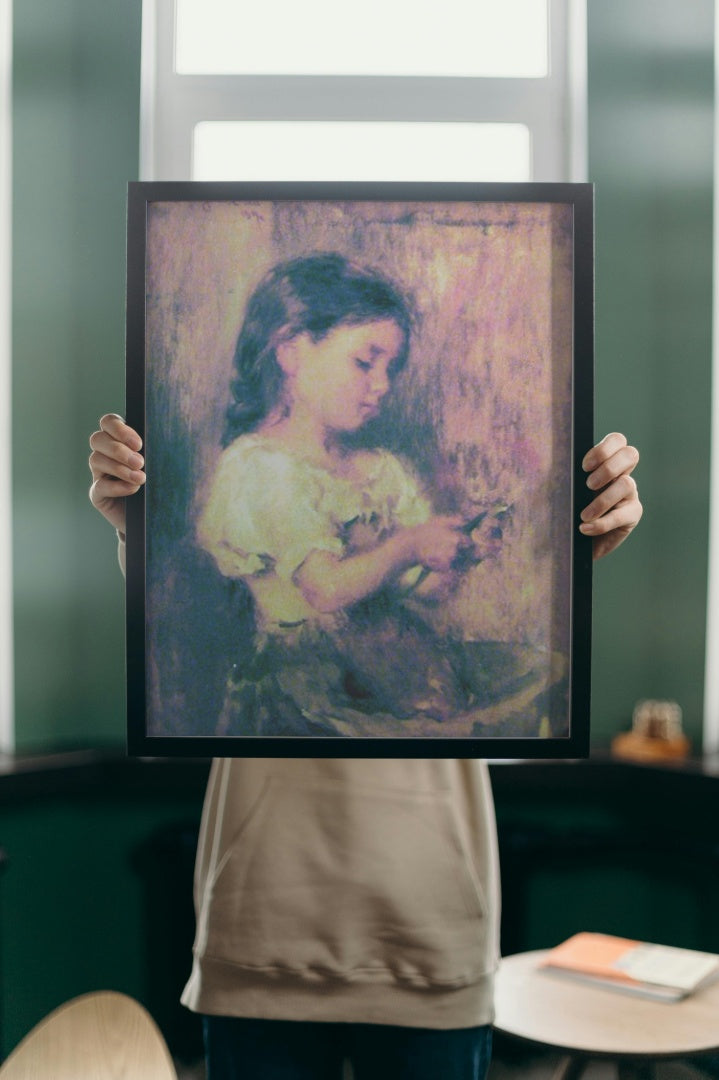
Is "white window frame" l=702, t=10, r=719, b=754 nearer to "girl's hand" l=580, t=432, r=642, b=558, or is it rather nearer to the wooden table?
the wooden table

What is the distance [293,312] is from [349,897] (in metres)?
0.65

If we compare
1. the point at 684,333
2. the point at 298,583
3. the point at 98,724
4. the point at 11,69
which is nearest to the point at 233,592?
the point at 298,583

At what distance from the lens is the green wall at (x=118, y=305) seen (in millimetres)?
2574

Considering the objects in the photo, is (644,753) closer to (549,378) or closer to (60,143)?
(549,378)

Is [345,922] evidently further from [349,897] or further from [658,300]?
[658,300]

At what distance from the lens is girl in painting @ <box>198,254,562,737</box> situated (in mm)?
1074

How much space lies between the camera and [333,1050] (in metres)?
1.15

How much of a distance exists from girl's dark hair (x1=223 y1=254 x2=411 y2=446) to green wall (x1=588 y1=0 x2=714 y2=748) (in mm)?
1628

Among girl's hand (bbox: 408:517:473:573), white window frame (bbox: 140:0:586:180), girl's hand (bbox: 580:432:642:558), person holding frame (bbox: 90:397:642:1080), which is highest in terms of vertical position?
white window frame (bbox: 140:0:586:180)

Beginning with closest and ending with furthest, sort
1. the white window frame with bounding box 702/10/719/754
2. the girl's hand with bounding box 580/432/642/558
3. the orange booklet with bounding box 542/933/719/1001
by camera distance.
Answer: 1. the girl's hand with bounding box 580/432/642/558
2. the orange booklet with bounding box 542/933/719/1001
3. the white window frame with bounding box 702/10/719/754

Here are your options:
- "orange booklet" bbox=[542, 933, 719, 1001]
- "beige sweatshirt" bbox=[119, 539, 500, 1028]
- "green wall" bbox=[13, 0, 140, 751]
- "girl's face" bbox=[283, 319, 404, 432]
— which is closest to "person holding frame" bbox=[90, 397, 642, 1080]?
"beige sweatshirt" bbox=[119, 539, 500, 1028]

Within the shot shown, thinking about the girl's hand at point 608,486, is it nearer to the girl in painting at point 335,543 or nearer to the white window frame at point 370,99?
the girl in painting at point 335,543

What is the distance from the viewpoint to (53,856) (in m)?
2.52

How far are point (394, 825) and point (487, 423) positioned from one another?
464mm
